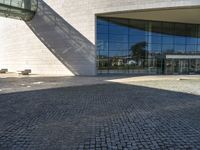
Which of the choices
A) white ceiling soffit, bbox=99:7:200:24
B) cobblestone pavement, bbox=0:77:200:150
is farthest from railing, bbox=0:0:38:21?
cobblestone pavement, bbox=0:77:200:150

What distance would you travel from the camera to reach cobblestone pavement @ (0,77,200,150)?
542cm

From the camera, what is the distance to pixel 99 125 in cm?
694

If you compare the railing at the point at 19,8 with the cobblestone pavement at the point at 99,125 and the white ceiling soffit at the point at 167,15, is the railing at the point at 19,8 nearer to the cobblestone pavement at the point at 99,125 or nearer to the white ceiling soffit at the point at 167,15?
the white ceiling soffit at the point at 167,15

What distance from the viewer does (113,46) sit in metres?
30.5

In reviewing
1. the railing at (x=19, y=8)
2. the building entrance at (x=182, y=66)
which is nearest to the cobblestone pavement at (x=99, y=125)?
the railing at (x=19, y=8)

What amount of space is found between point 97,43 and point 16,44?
1542 centimetres

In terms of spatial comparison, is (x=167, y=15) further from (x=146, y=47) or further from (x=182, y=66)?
(x=182, y=66)

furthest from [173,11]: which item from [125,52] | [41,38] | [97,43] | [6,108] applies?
[6,108]

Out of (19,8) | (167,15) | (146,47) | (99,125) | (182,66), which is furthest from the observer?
(182,66)

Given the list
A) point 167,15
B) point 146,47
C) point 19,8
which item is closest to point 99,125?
point 167,15

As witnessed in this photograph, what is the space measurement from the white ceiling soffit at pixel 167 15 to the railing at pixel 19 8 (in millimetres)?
10430

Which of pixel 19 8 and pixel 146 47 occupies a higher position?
pixel 19 8

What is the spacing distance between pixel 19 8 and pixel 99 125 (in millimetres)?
25981

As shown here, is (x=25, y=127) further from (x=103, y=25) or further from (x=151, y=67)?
(x=151, y=67)
